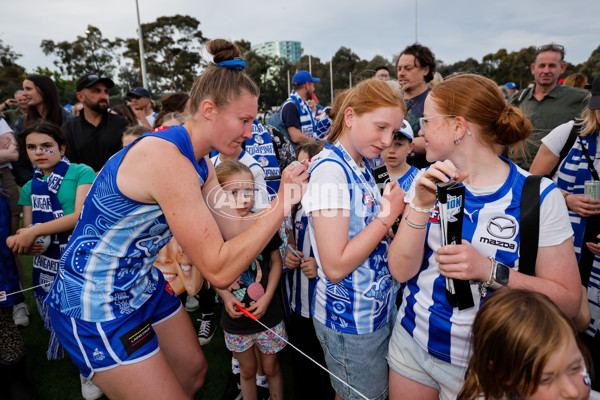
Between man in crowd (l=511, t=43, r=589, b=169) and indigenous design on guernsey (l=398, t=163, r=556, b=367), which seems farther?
man in crowd (l=511, t=43, r=589, b=169)

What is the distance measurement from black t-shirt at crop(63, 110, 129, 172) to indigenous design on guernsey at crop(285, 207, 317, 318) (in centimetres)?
308

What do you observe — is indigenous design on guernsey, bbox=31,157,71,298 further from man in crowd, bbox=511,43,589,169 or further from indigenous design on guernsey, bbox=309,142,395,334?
man in crowd, bbox=511,43,589,169

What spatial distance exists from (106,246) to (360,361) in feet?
4.66

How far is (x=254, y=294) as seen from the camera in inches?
98.3

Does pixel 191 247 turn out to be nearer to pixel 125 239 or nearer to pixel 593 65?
pixel 125 239

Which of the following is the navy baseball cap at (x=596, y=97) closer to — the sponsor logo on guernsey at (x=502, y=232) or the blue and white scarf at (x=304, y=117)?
the sponsor logo on guernsey at (x=502, y=232)

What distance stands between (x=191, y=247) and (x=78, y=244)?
598mm

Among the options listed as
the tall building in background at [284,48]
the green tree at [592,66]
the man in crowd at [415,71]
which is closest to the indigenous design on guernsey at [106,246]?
the man in crowd at [415,71]

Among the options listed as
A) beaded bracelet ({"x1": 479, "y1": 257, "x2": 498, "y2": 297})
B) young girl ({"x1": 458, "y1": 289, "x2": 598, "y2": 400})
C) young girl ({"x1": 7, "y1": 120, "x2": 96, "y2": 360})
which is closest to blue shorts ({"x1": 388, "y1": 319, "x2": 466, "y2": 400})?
young girl ({"x1": 458, "y1": 289, "x2": 598, "y2": 400})

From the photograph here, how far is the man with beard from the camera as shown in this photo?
4379 millimetres

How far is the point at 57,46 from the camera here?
41.0m

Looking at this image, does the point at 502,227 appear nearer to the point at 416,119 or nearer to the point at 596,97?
the point at 596,97

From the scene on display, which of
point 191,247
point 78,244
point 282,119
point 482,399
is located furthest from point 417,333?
point 282,119

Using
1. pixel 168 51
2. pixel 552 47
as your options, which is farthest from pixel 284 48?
pixel 552 47
